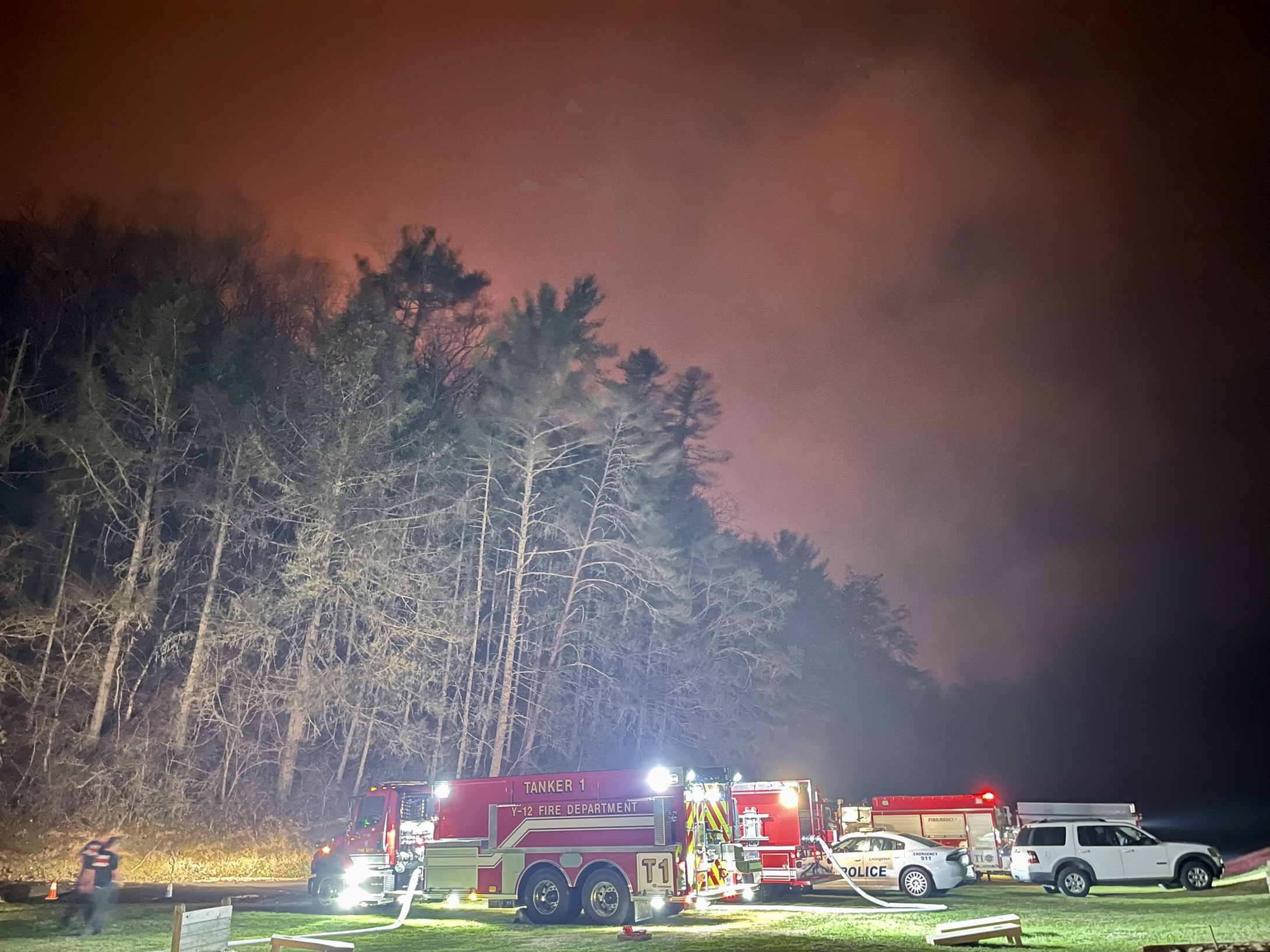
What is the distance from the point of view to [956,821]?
1002 inches

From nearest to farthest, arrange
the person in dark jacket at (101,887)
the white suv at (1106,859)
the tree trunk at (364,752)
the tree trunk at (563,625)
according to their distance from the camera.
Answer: the person in dark jacket at (101,887) → the white suv at (1106,859) → the tree trunk at (364,752) → the tree trunk at (563,625)

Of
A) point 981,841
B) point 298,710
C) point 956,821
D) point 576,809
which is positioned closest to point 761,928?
point 576,809

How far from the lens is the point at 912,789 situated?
71125 millimetres

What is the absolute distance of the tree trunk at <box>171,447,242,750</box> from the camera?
27.0 m

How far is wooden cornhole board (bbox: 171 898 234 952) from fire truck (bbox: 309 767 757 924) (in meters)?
6.06

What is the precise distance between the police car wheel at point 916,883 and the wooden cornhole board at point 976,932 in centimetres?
706

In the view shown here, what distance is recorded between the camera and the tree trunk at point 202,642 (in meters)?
27.0

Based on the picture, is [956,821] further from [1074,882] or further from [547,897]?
[547,897]

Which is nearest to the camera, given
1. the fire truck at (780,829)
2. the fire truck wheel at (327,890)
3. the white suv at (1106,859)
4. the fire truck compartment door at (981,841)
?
the fire truck at (780,829)

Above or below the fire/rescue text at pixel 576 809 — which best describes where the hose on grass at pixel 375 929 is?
below

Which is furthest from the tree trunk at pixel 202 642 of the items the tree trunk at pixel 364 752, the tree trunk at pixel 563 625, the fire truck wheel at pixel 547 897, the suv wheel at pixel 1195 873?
the suv wheel at pixel 1195 873

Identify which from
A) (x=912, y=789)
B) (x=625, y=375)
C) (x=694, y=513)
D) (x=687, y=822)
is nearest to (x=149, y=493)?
(x=687, y=822)

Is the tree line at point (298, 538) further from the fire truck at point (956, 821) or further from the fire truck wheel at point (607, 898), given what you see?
the fire truck wheel at point (607, 898)

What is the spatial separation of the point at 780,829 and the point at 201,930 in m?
12.0
